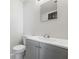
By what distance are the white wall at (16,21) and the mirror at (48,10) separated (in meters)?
1.57

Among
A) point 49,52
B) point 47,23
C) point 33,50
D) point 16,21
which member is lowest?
point 33,50

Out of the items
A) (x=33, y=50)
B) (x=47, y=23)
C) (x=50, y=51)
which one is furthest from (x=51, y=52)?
(x=47, y=23)

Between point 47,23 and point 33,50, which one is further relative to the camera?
point 47,23

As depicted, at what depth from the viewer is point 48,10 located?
7.94 feet

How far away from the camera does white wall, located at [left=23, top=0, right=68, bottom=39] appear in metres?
1.86

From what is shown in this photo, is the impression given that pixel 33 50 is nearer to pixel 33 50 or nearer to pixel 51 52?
pixel 33 50

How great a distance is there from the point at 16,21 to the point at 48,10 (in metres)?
A: 1.98

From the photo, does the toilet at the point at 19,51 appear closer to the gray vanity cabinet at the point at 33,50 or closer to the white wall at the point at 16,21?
Answer: the gray vanity cabinet at the point at 33,50

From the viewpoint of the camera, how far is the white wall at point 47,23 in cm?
186

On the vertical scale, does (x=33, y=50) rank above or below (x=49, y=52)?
below

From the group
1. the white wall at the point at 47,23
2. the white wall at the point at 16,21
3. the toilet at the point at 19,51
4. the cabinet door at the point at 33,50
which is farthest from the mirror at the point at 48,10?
the white wall at the point at 16,21

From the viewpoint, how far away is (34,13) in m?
3.21
